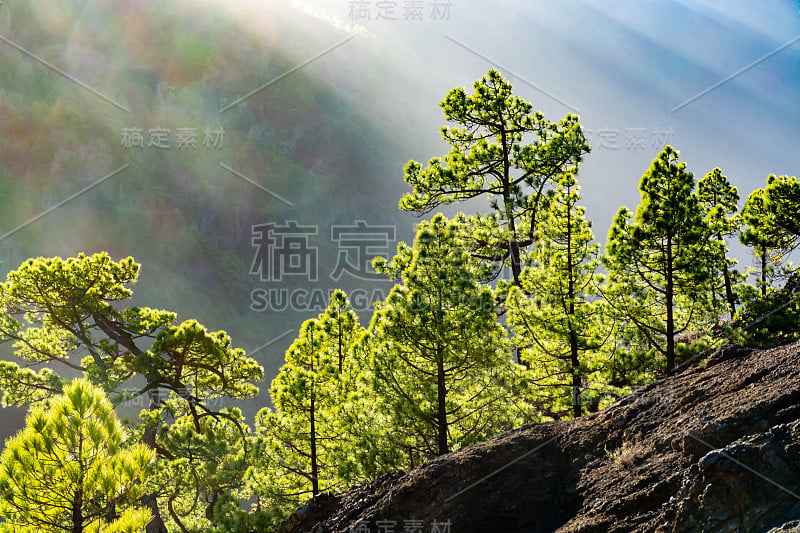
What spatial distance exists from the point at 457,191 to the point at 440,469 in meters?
10.3

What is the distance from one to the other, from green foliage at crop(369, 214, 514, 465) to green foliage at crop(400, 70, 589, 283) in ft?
12.6

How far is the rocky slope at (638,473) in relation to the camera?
5078mm

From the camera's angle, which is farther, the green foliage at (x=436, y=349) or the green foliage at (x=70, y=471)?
the green foliage at (x=436, y=349)

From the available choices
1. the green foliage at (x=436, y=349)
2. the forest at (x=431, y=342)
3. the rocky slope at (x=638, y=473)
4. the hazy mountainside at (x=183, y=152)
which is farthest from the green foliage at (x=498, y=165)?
the hazy mountainside at (x=183, y=152)

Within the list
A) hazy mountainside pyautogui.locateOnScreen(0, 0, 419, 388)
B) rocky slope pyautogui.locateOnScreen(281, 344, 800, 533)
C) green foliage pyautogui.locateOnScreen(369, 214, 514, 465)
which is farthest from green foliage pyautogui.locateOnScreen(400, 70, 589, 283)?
hazy mountainside pyautogui.locateOnScreen(0, 0, 419, 388)

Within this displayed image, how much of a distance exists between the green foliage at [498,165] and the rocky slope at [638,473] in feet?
27.5

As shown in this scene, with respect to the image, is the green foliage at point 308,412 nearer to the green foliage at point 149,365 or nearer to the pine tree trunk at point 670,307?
the green foliage at point 149,365

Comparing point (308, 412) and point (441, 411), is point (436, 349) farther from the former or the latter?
point (308, 412)

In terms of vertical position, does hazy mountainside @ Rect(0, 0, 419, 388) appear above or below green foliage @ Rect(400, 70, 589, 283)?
above

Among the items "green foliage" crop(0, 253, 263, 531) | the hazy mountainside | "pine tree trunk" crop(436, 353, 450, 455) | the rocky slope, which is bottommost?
the rocky slope

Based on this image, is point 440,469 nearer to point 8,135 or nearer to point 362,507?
point 362,507

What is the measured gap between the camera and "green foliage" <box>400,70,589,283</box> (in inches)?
633

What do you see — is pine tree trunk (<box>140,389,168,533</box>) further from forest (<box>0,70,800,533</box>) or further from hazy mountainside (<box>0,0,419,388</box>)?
hazy mountainside (<box>0,0,419,388</box>)

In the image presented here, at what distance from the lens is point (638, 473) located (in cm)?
633
